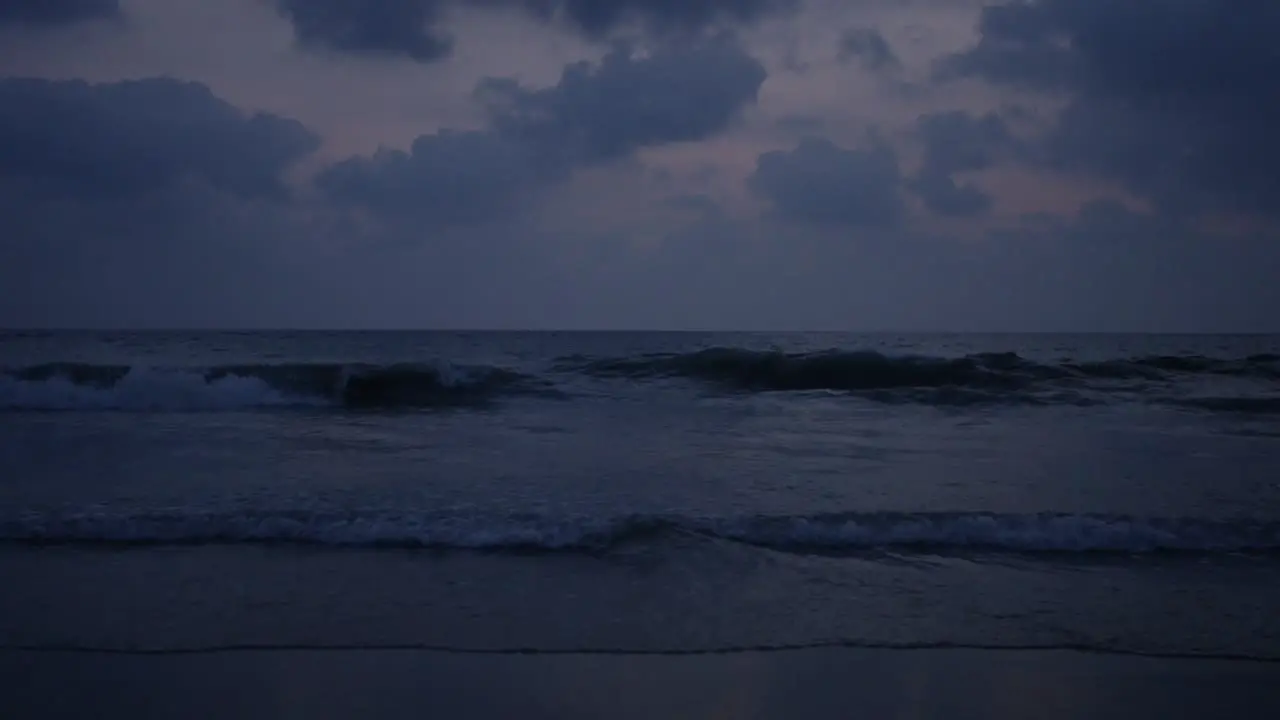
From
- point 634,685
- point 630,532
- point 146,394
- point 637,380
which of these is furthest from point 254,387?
point 634,685

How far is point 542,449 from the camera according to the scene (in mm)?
11531

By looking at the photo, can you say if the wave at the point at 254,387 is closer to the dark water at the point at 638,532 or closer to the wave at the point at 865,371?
the dark water at the point at 638,532

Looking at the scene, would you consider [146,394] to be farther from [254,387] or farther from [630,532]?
[630,532]

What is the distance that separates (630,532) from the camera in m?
7.10

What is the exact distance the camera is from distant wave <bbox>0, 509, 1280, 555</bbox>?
22.9 feet

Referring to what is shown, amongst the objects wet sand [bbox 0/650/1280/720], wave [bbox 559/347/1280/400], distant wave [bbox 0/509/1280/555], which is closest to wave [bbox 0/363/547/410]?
wave [bbox 559/347/1280/400]

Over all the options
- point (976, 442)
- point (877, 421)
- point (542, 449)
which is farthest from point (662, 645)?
point (877, 421)

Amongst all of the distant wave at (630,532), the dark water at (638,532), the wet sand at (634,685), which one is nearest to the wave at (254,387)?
the dark water at (638,532)

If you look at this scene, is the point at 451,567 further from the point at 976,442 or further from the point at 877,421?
the point at 877,421

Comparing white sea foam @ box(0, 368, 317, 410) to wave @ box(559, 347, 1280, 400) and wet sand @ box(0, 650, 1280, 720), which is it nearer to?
wave @ box(559, 347, 1280, 400)

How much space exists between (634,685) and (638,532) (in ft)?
8.85

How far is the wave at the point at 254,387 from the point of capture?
17953mm

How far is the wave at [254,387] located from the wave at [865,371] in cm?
451

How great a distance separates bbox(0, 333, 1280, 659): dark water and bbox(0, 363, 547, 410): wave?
2409 mm
